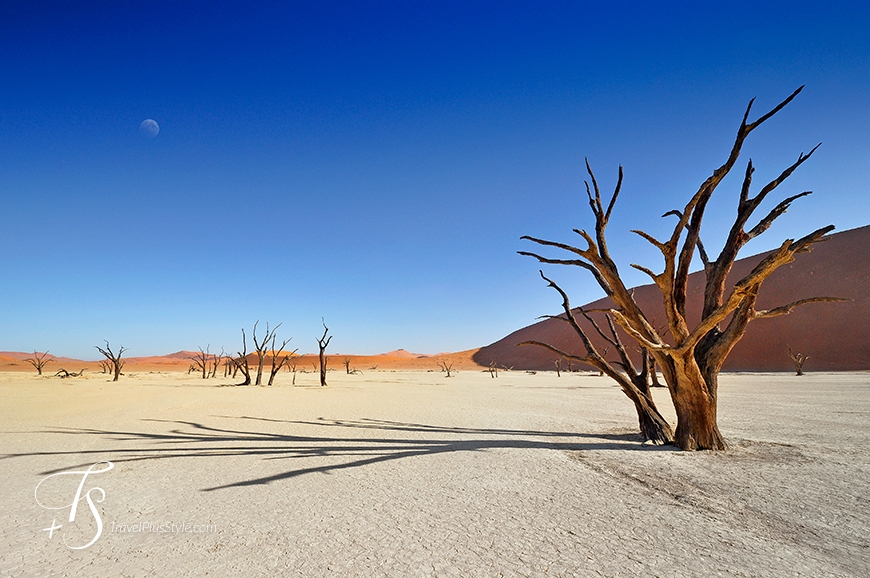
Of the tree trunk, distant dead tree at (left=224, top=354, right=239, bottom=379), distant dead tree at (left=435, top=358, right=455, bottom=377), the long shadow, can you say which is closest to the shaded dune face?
distant dead tree at (left=435, top=358, right=455, bottom=377)

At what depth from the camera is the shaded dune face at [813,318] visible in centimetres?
4503

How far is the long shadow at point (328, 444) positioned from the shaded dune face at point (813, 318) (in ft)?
130

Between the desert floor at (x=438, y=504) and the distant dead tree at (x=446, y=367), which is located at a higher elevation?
the desert floor at (x=438, y=504)

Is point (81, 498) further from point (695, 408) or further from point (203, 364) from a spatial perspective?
point (203, 364)

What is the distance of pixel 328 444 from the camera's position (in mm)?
A: 7070

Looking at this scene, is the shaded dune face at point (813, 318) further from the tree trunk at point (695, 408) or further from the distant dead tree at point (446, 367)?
the tree trunk at point (695, 408)

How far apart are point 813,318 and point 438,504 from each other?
65350 mm

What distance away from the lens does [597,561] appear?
2.77 m

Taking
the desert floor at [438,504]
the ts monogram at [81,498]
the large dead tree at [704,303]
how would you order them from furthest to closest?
the large dead tree at [704,303]
the ts monogram at [81,498]
the desert floor at [438,504]

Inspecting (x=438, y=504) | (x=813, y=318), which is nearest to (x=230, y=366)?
(x=438, y=504)

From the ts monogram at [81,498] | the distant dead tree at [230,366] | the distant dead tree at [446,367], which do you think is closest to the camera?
the ts monogram at [81,498]

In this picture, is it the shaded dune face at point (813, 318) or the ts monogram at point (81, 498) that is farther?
the shaded dune face at point (813, 318)

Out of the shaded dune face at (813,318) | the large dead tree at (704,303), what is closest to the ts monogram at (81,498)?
the large dead tree at (704,303)

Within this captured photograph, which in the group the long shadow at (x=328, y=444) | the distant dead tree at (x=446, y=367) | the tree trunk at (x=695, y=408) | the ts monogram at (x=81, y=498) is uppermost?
the tree trunk at (x=695, y=408)
